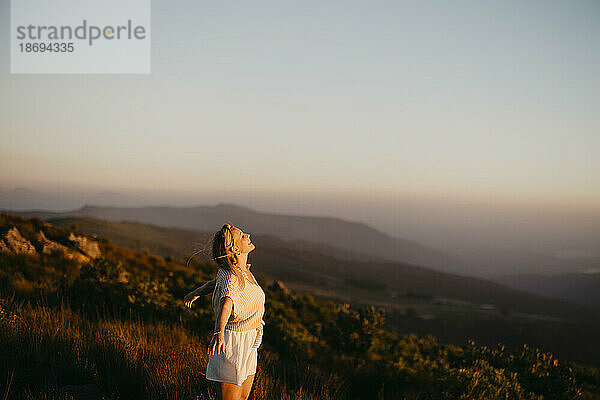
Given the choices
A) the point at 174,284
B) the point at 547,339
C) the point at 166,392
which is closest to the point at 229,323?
the point at 166,392

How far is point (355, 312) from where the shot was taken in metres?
11.6

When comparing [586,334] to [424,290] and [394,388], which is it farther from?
[394,388]

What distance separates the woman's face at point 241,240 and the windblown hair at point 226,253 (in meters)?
0.04

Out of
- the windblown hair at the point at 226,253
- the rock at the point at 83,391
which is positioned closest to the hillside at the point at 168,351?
the rock at the point at 83,391

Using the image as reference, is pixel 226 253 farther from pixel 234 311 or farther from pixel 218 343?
pixel 218 343

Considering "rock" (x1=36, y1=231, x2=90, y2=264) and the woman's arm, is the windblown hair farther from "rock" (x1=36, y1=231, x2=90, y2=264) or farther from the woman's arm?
"rock" (x1=36, y1=231, x2=90, y2=264)

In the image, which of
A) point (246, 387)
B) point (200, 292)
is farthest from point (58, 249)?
point (246, 387)

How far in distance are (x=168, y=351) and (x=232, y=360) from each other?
2386 mm

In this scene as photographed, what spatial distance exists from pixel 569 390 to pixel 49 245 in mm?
14359

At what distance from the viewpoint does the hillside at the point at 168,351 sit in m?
5.14

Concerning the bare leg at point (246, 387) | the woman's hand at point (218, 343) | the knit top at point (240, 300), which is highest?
the knit top at point (240, 300)

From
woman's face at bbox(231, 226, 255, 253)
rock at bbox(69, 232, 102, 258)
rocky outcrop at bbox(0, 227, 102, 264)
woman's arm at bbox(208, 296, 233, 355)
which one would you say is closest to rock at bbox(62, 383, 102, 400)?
woman's arm at bbox(208, 296, 233, 355)

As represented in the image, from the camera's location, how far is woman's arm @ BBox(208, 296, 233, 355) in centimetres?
370

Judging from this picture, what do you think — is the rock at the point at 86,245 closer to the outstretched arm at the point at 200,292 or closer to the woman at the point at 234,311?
the outstretched arm at the point at 200,292
